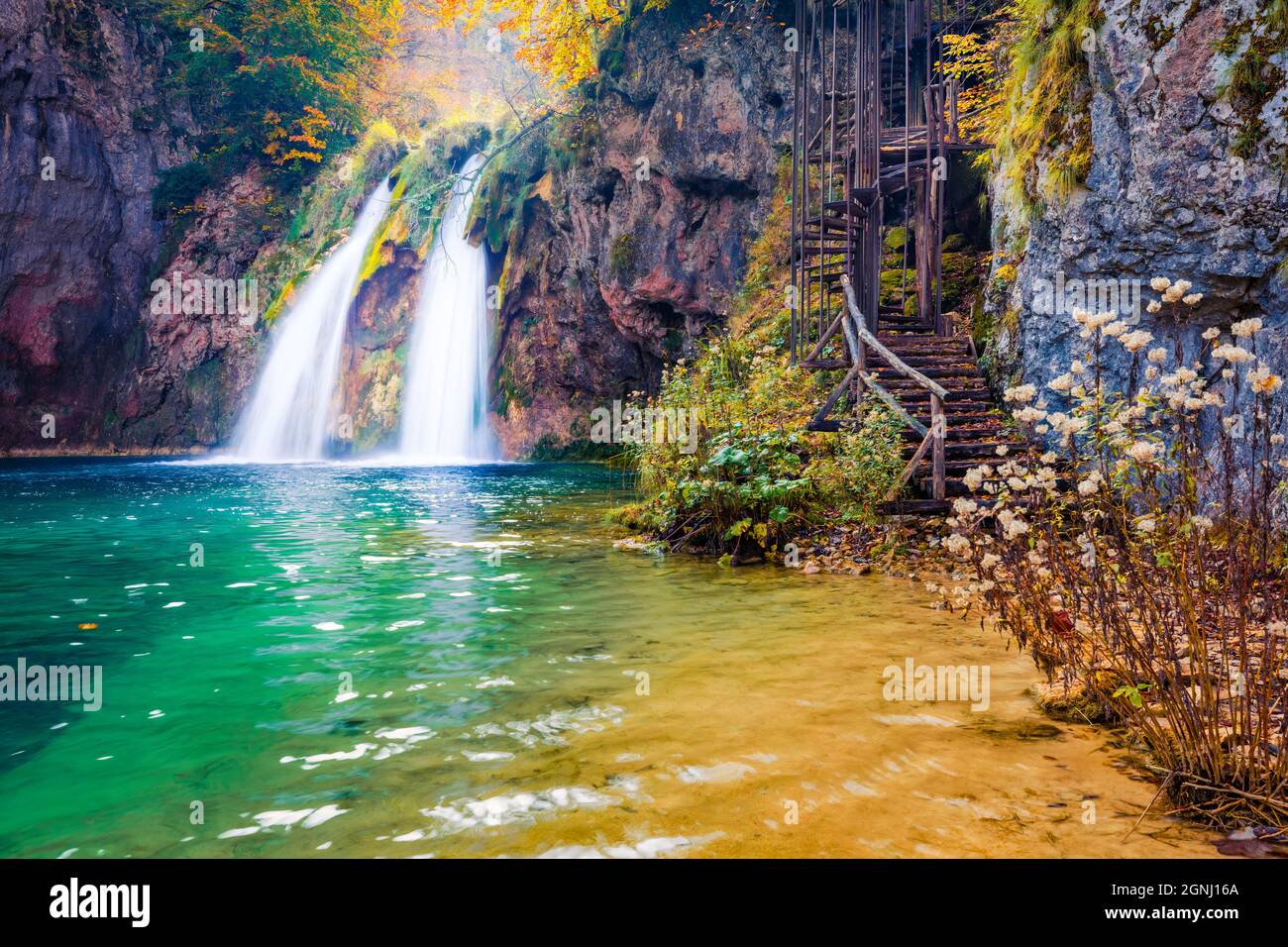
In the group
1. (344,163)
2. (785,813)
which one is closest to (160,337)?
(344,163)

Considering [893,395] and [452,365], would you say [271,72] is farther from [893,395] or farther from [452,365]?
[893,395]

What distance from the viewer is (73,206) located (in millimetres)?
30312

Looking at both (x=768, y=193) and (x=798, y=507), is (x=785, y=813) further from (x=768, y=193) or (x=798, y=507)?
(x=768, y=193)

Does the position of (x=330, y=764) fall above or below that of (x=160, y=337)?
below

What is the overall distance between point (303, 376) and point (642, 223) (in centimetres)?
1373

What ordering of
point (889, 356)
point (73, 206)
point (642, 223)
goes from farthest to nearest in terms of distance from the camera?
1. point (73, 206)
2. point (642, 223)
3. point (889, 356)

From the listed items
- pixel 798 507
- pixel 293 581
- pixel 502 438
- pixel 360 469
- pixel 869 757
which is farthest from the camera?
pixel 502 438

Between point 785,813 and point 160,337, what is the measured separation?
37.0m

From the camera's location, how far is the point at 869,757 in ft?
12.0

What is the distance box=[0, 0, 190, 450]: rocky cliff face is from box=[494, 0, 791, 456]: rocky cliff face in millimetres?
16611

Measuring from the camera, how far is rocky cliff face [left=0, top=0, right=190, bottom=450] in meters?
28.3

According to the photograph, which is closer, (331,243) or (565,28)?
(565,28)

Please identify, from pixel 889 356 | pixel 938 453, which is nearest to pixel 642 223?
pixel 889 356

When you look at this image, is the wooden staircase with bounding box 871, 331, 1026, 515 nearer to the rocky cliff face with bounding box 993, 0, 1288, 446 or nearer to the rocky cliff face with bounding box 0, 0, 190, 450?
the rocky cliff face with bounding box 993, 0, 1288, 446
